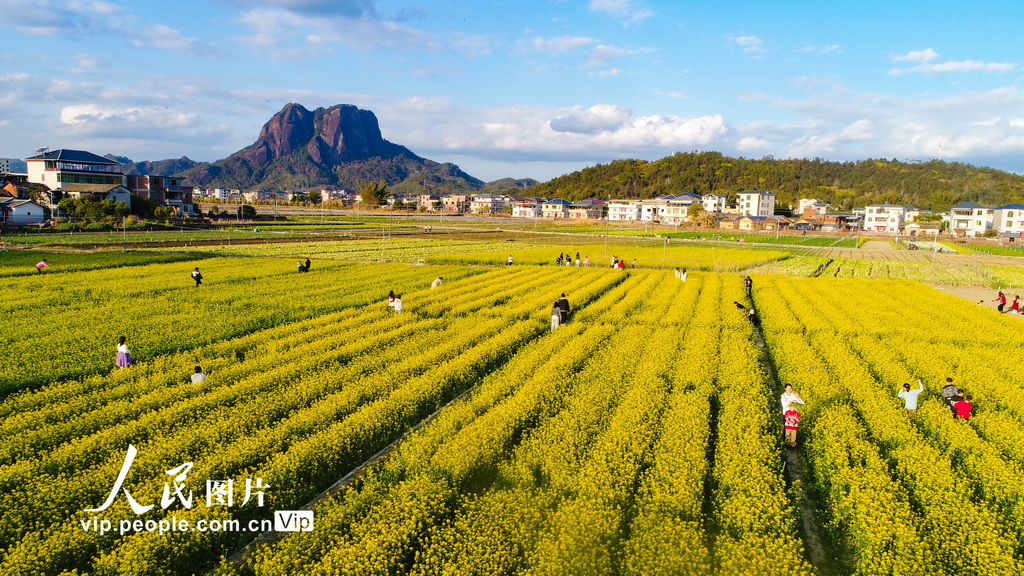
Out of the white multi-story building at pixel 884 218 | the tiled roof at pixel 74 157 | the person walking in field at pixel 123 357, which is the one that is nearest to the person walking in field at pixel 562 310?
the person walking in field at pixel 123 357

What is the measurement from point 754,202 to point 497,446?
6069 inches

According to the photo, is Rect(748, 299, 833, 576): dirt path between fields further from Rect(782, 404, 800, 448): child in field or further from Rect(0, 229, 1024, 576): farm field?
Rect(782, 404, 800, 448): child in field

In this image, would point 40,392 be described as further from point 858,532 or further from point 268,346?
point 858,532

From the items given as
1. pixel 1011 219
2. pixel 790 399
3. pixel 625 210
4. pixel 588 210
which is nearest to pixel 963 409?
pixel 790 399

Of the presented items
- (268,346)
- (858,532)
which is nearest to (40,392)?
(268,346)

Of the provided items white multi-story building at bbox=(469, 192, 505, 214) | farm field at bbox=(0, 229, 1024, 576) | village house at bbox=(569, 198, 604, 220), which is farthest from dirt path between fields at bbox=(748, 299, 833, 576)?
white multi-story building at bbox=(469, 192, 505, 214)

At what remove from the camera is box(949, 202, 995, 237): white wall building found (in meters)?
116

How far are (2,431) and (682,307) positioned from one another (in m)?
24.5

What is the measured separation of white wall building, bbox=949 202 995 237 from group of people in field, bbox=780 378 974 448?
12980 centimetres

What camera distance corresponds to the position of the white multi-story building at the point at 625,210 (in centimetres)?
15288

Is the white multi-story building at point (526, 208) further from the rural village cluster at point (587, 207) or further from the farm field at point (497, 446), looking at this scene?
the farm field at point (497, 446)

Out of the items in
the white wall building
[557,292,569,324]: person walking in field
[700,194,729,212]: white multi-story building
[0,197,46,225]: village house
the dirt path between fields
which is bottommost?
the dirt path between fields

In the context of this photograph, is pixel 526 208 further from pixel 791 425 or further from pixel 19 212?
pixel 791 425

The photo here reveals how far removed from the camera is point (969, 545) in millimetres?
8117
